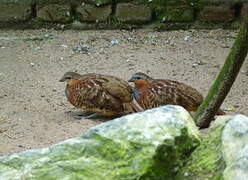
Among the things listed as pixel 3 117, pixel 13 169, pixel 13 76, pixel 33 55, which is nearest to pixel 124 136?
pixel 13 169

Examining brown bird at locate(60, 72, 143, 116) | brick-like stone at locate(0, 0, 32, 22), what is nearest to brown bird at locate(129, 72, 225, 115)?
brown bird at locate(60, 72, 143, 116)

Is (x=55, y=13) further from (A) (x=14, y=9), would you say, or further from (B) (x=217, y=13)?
(B) (x=217, y=13)

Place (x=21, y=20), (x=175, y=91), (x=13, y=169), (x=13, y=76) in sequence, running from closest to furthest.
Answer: (x=13, y=169), (x=175, y=91), (x=13, y=76), (x=21, y=20)

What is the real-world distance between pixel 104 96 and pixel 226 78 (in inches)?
46.5

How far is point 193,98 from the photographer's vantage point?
15.0ft

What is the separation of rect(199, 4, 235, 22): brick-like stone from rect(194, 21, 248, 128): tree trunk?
Answer: 11.1ft

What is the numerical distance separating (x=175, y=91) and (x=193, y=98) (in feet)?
0.50

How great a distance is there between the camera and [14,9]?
742cm

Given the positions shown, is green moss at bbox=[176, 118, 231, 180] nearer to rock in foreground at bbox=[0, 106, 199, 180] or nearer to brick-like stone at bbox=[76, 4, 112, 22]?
rock in foreground at bbox=[0, 106, 199, 180]

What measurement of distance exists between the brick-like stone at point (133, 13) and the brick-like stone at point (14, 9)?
1159 mm

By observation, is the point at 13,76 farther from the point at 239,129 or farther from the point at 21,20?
the point at 239,129

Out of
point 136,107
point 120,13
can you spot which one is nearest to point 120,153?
point 136,107

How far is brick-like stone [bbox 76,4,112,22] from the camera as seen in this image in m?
7.39

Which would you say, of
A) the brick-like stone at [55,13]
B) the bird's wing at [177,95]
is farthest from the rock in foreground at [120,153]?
the brick-like stone at [55,13]
